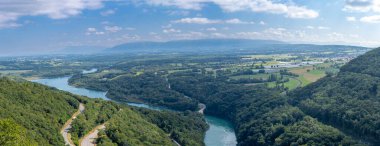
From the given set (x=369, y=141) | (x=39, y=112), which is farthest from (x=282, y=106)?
(x=39, y=112)

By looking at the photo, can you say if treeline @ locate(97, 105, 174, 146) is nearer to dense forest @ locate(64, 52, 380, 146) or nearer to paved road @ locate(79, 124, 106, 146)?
paved road @ locate(79, 124, 106, 146)

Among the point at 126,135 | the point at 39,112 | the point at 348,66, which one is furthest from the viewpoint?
the point at 348,66

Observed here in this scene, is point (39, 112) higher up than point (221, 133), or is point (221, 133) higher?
point (39, 112)

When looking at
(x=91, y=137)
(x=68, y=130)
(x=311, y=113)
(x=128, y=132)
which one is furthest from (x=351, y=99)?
(x=68, y=130)

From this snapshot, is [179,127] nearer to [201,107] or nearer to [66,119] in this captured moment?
[66,119]

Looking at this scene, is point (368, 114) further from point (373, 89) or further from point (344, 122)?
point (373, 89)

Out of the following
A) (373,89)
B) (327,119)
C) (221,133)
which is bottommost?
(221,133)
